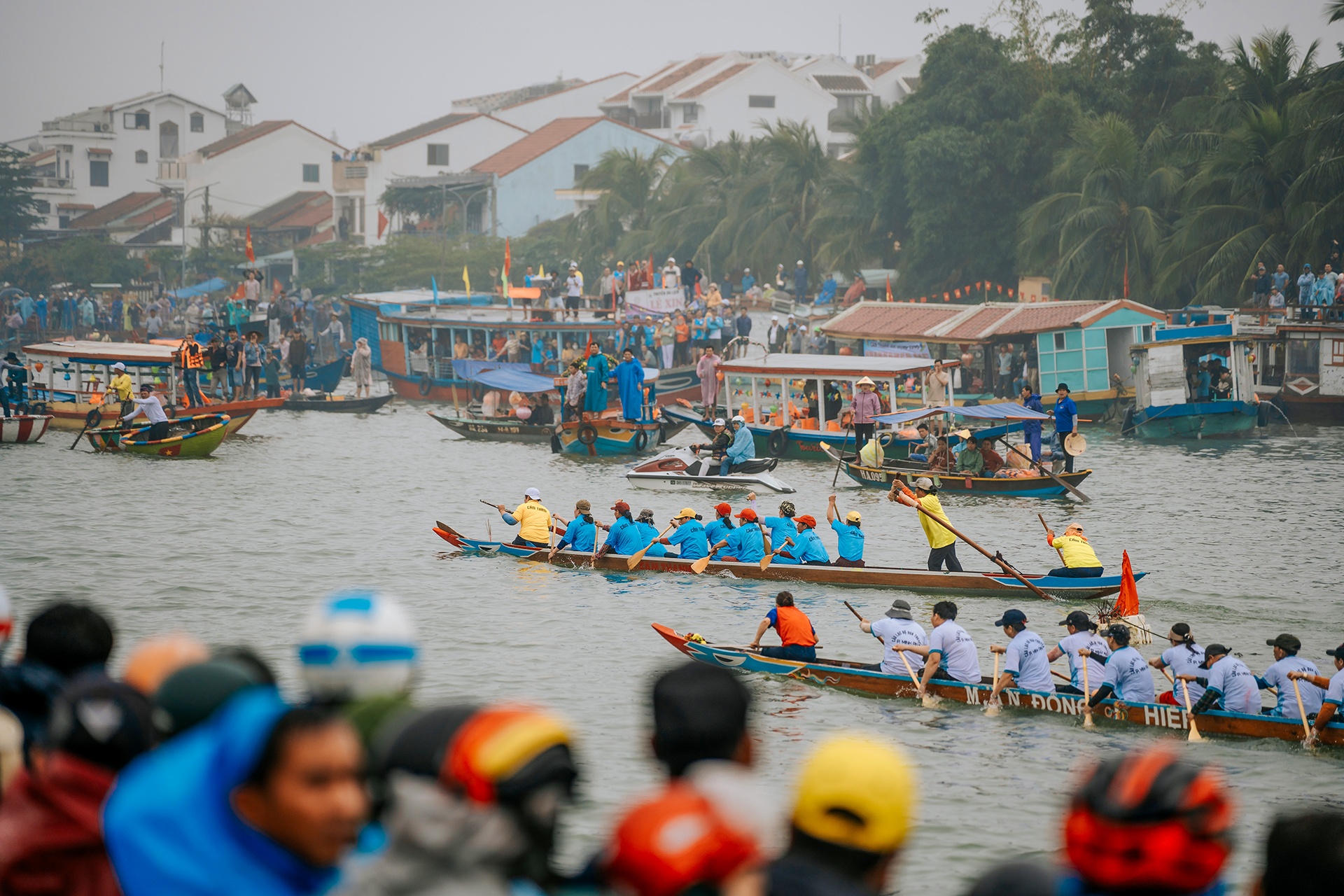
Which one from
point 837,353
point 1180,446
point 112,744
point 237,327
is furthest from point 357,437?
point 112,744

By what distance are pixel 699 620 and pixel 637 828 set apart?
14.2 meters

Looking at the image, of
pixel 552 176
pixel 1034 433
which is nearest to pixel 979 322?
pixel 1034 433

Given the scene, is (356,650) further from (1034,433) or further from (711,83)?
(711,83)

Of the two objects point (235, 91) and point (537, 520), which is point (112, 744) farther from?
point (235, 91)

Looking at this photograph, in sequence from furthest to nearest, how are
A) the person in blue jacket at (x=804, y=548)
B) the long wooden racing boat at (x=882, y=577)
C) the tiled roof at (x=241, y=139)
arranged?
1. the tiled roof at (x=241, y=139)
2. the person in blue jacket at (x=804, y=548)
3. the long wooden racing boat at (x=882, y=577)

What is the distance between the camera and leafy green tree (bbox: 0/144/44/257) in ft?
229

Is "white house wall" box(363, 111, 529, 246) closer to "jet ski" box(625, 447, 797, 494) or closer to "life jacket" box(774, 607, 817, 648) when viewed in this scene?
"jet ski" box(625, 447, 797, 494)

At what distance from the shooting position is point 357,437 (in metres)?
35.7

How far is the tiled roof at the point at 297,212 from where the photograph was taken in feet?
241

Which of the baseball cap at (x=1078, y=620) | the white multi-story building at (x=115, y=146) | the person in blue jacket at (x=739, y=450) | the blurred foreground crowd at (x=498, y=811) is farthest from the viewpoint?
the white multi-story building at (x=115, y=146)

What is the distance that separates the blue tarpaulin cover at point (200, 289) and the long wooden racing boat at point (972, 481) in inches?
1672

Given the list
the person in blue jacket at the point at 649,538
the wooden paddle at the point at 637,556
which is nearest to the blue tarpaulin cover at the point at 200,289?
the person in blue jacket at the point at 649,538

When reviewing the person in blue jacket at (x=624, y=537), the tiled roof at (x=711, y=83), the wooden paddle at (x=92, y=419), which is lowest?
the person in blue jacket at (x=624, y=537)

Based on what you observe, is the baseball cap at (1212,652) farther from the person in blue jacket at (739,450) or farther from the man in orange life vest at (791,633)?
the person in blue jacket at (739,450)
